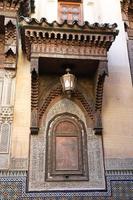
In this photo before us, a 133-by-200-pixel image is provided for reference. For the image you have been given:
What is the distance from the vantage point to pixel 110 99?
6.80 metres

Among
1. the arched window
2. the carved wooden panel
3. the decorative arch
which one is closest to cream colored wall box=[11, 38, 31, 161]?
the decorative arch

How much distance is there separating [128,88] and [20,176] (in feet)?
9.77

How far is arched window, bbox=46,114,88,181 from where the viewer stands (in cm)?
595

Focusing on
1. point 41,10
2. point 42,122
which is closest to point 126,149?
point 42,122

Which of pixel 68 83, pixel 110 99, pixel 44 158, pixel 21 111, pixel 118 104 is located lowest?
pixel 44 158

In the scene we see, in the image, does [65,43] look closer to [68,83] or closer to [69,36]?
[69,36]

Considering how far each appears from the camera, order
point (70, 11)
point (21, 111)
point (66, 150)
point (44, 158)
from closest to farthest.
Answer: point (44, 158) → point (66, 150) → point (21, 111) → point (70, 11)

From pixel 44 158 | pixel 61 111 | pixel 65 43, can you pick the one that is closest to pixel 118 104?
pixel 61 111

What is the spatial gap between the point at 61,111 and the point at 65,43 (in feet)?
4.51

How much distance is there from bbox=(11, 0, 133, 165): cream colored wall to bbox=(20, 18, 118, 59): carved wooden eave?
82 centimetres

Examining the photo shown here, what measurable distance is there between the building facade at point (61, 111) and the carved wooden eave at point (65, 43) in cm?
2

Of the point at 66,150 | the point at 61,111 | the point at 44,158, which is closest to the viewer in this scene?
the point at 44,158

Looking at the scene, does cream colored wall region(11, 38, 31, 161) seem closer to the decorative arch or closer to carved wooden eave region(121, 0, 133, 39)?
the decorative arch

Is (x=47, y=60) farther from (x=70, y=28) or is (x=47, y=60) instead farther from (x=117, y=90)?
(x=117, y=90)
